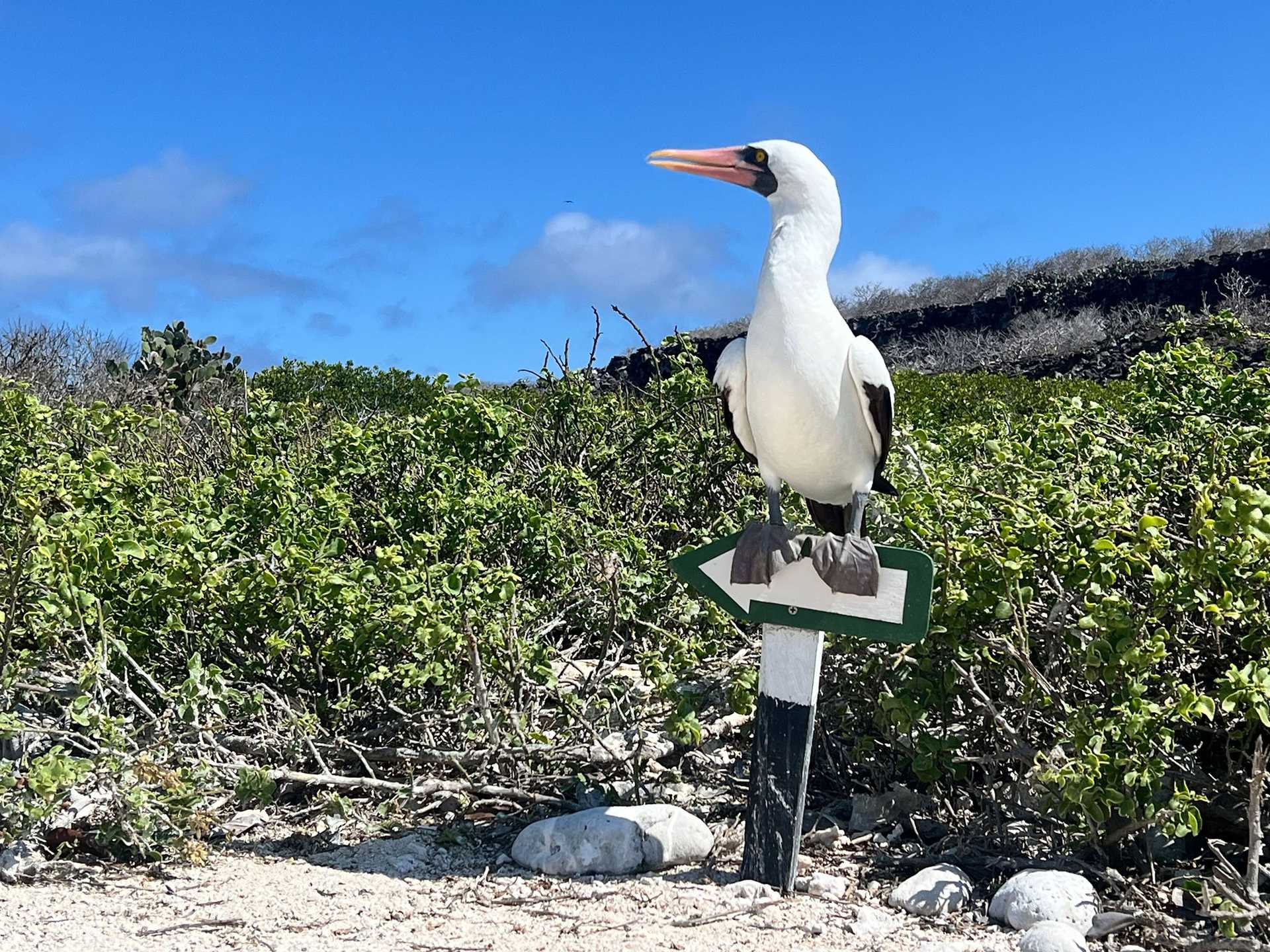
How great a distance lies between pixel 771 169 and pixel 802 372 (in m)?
0.59

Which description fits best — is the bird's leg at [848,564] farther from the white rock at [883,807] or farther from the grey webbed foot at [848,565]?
the white rock at [883,807]

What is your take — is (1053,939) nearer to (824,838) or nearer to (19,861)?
(824,838)

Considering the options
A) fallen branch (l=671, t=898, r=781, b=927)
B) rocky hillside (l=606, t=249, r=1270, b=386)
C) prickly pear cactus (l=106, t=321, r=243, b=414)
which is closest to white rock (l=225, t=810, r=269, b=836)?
fallen branch (l=671, t=898, r=781, b=927)

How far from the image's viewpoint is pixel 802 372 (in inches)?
124

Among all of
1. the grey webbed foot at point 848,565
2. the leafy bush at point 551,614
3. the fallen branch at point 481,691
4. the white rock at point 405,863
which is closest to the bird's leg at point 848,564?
the grey webbed foot at point 848,565

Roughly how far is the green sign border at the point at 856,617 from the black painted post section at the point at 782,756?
0.22ft

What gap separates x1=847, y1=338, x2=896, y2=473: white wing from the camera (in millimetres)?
3178

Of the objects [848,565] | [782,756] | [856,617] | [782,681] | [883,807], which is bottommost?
[883,807]

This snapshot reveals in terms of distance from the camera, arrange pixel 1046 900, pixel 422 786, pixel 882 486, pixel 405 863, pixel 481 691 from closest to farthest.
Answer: pixel 1046 900, pixel 882 486, pixel 405 863, pixel 481 691, pixel 422 786

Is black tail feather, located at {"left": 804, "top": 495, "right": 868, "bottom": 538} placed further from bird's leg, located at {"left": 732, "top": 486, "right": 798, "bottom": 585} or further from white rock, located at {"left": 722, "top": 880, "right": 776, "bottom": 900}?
white rock, located at {"left": 722, "top": 880, "right": 776, "bottom": 900}

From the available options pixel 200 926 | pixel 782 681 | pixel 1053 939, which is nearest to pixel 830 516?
pixel 782 681

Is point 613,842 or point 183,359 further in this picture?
point 183,359

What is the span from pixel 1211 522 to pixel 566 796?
222cm

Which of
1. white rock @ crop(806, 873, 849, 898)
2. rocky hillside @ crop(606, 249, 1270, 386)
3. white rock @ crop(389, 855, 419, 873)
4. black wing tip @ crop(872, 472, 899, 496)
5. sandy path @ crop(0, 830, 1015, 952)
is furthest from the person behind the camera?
rocky hillside @ crop(606, 249, 1270, 386)
